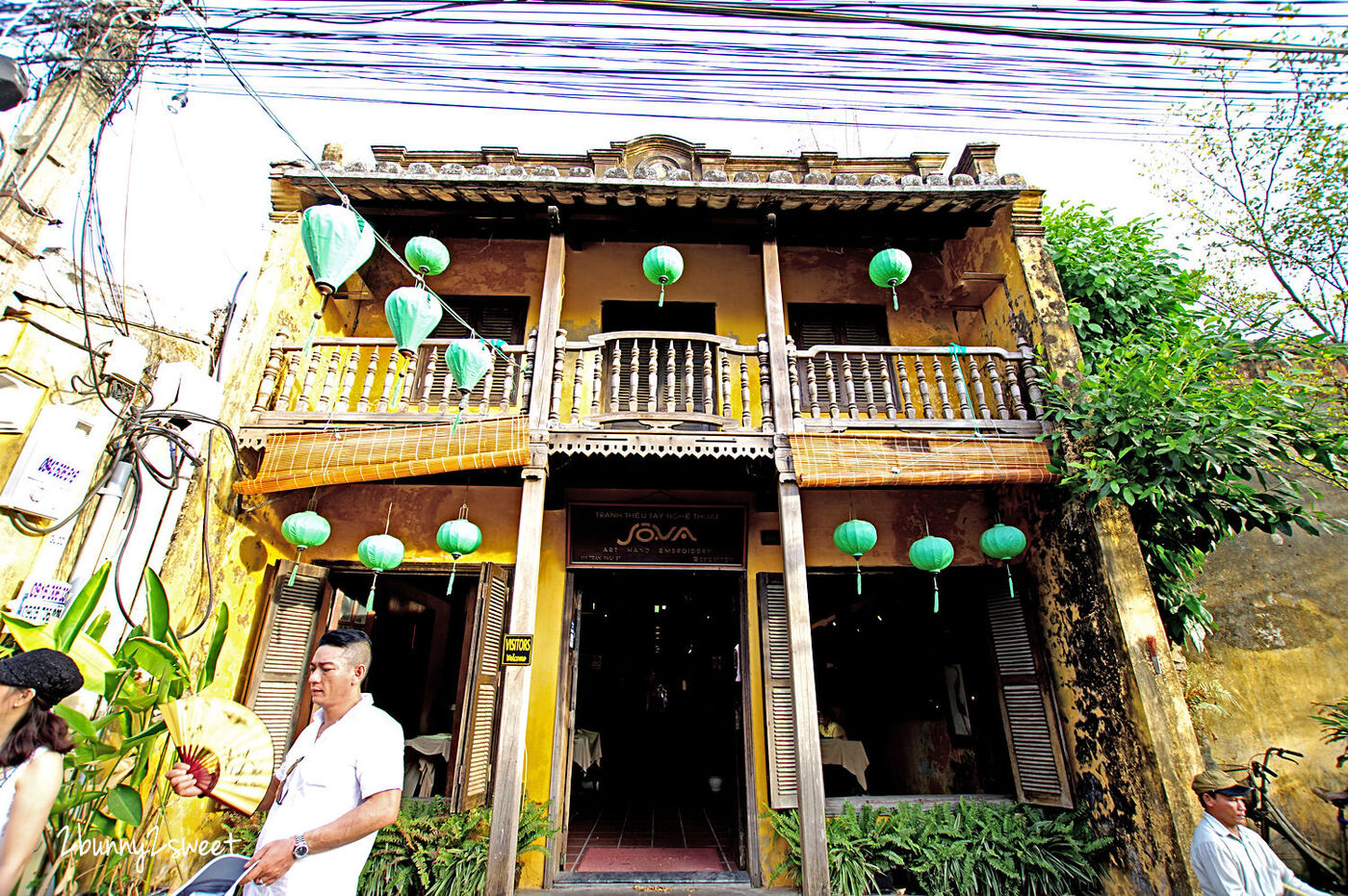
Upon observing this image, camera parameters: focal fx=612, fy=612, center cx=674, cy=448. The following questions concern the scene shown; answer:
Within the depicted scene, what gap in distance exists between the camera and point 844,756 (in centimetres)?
730

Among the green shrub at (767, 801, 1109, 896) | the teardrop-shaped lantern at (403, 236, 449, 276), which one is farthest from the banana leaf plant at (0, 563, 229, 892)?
the green shrub at (767, 801, 1109, 896)

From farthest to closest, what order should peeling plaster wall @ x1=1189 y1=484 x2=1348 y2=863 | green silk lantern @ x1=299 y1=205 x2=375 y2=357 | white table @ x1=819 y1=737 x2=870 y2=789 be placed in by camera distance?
white table @ x1=819 y1=737 x2=870 y2=789
peeling plaster wall @ x1=1189 y1=484 x2=1348 y2=863
green silk lantern @ x1=299 y1=205 x2=375 y2=357

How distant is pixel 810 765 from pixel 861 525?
6.89 feet

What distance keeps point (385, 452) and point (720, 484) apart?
11.5 feet

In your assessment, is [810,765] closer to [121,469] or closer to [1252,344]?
[1252,344]

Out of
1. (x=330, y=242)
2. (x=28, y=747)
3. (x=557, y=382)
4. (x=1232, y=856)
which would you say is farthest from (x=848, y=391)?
(x=28, y=747)

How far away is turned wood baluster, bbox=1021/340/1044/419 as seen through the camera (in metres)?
5.96

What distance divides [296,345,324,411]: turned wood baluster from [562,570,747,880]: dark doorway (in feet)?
10.6

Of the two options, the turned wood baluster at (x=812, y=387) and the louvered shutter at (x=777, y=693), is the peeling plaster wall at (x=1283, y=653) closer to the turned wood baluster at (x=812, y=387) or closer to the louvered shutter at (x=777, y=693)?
the louvered shutter at (x=777, y=693)

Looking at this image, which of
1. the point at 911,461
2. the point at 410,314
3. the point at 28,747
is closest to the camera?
the point at 28,747

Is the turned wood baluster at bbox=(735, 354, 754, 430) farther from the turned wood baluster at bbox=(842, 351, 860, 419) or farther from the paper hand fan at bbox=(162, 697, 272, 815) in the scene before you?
the paper hand fan at bbox=(162, 697, 272, 815)

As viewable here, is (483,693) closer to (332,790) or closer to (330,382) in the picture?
(330,382)

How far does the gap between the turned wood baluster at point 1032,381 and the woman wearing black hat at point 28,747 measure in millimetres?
7126

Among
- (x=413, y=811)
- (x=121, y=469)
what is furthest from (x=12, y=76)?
(x=413, y=811)
